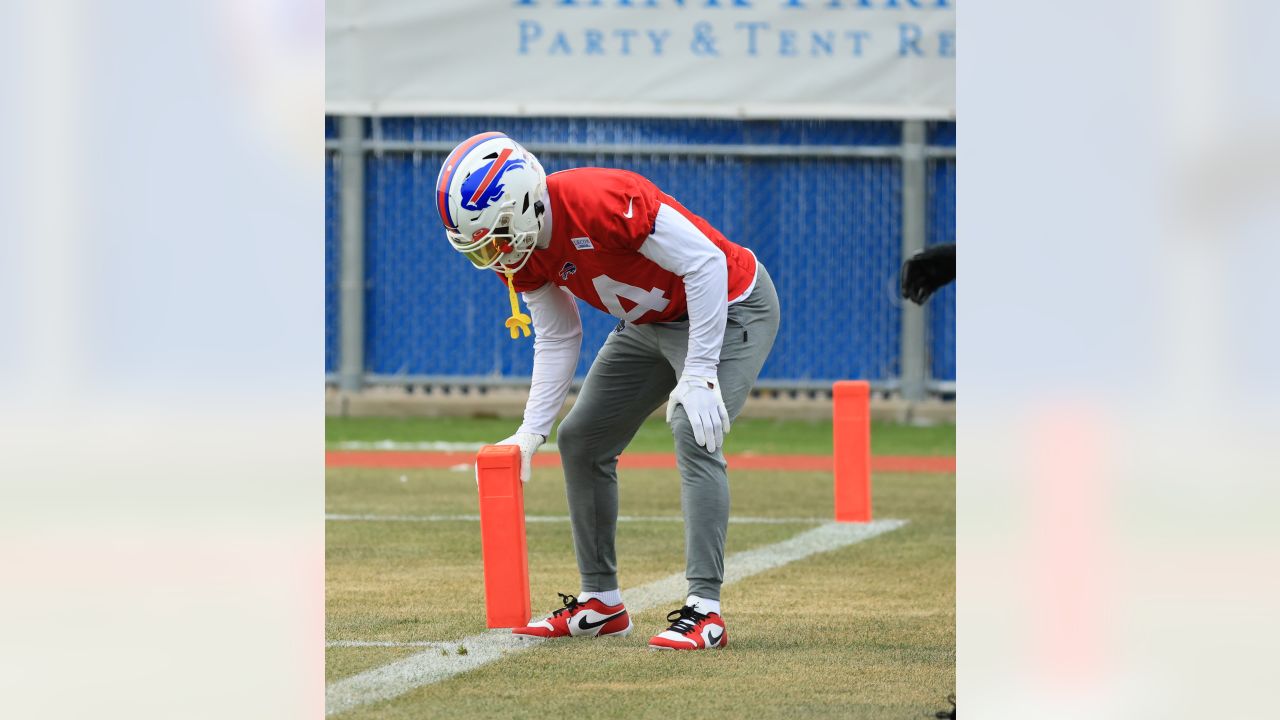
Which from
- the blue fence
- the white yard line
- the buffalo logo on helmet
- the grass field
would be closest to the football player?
the buffalo logo on helmet

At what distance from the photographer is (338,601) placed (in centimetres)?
618

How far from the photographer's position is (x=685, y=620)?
5199 mm

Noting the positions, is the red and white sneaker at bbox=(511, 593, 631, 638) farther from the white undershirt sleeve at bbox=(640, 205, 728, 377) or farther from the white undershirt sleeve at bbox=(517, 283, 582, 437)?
the white undershirt sleeve at bbox=(640, 205, 728, 377)

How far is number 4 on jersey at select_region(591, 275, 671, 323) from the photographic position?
531 centimetres

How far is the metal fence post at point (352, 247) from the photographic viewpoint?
640 inches

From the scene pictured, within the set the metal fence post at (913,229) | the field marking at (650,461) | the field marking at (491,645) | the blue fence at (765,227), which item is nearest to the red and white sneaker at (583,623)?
the field marking at (491,645)

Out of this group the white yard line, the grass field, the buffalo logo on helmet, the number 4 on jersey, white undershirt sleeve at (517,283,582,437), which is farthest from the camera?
the white yard line

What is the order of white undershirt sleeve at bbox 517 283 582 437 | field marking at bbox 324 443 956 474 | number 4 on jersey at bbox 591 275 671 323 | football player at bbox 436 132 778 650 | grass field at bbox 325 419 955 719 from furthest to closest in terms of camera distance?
field marking at bbox 324 443 956 474
white undershirt sleeve at bbox 517 283 582 437
number 4 on jersey at bbox 591 275 671 323
football player at bbox 436 132 778 650
grass field at bbox 325 419 955 719

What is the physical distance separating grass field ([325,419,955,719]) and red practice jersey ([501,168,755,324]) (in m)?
1.04
